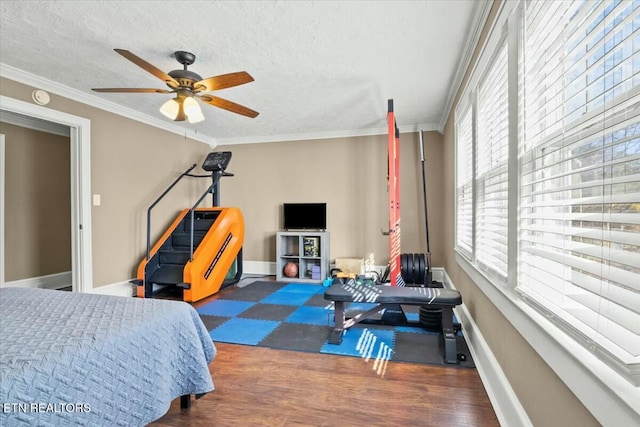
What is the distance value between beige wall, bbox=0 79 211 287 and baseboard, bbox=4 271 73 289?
56.1 inches

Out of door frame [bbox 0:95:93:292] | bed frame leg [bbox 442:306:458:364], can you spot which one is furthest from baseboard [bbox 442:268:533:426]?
door frame [bbox 0:95:93:292]

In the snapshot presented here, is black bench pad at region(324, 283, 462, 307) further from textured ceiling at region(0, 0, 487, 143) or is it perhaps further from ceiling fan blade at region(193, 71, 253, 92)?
textured ceiling at region(0, 0, 487, 143)

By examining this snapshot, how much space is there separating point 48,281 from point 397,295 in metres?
4.96

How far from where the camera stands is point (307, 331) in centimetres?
282

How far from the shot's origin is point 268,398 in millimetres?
1825

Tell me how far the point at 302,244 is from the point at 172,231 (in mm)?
1923

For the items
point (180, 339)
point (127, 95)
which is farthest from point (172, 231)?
point (180, 339)

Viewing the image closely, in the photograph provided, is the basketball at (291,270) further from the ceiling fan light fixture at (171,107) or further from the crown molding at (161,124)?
the ceiling fan light fixture at (171,107)

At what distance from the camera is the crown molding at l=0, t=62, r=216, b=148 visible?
287 centimetres

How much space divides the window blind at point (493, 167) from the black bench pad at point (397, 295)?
39 centimetres

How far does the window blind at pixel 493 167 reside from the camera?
173 cm

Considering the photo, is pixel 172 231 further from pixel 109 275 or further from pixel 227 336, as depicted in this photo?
pixel 227 336

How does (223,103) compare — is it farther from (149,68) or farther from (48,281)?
(48,281)

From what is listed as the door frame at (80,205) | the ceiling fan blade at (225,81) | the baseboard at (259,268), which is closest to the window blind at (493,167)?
the ceiling fan blade at (225,81)
